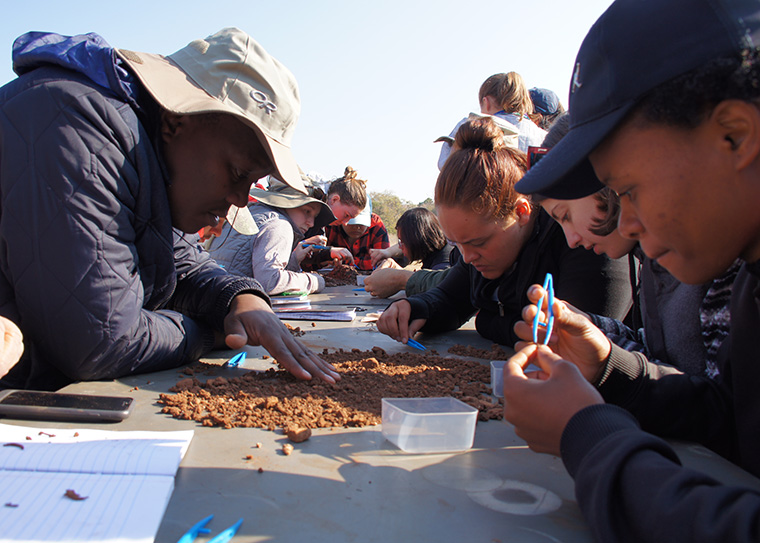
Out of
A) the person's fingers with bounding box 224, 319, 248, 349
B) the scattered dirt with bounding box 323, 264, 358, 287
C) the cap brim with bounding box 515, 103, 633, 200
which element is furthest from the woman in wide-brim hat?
the cap brim with bounding box 515, 103, 633, 200

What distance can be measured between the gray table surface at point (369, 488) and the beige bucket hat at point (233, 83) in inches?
34.1

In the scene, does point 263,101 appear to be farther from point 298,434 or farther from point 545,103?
point 545,103

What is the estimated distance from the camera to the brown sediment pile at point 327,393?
3.92ft

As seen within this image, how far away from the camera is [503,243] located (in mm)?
2094

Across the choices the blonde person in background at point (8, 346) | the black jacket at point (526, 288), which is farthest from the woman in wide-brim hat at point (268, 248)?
the blonde person in background at point (8, 346)

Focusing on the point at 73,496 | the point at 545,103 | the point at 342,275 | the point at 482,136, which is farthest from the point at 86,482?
the point at 545,103

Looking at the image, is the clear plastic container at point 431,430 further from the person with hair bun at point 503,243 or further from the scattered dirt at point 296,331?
the scattered dirt at point 296,331

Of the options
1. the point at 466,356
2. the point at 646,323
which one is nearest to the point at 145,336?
the point at 466,356

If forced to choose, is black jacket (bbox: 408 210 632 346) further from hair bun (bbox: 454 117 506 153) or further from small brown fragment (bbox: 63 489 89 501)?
small brown fragment (bbox: 63 489 89 501)

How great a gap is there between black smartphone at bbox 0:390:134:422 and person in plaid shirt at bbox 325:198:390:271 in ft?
16.4

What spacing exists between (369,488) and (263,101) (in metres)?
1.23

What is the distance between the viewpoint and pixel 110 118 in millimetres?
1396

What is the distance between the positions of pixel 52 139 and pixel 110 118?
6.2 inches

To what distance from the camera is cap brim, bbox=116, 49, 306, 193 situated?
145cm
